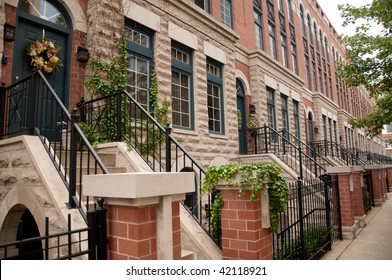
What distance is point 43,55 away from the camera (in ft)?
18.9

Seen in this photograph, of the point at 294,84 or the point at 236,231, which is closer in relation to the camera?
the point at 236,231

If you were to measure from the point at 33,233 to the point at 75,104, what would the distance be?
260cm

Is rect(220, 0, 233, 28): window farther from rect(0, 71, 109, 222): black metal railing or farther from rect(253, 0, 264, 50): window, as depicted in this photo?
rect(0, 71, 109, 222): black metal railing

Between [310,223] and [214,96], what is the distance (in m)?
5.26

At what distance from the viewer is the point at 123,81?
672 centimetres

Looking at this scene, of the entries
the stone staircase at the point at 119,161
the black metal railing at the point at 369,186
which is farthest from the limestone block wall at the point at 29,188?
the black metal railing at the point at 369,186

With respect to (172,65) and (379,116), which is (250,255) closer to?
(172,65)

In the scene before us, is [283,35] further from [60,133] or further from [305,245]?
[60,133]

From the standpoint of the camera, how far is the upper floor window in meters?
5.80

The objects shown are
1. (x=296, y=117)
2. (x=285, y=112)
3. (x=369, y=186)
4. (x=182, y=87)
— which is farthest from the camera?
(x=296, y=117)

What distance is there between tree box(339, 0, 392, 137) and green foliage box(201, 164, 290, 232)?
29.6 feet

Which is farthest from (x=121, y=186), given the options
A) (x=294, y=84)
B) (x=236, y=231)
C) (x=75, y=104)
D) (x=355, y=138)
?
(x=355, y=138)

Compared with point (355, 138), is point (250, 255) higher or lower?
lower

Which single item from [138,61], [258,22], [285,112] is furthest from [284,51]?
[138,61]
